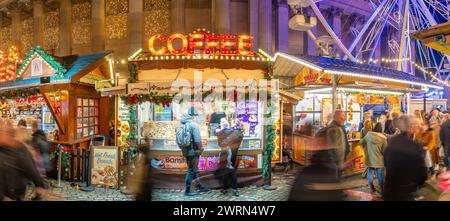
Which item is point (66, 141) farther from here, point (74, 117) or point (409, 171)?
point (409, 171)

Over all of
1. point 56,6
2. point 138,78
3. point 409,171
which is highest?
point 56,6

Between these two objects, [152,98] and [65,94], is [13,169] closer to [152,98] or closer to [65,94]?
[152,98]

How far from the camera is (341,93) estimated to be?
38.7 ft

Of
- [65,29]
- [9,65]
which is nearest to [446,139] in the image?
[9,65]

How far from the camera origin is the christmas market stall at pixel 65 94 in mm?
9453

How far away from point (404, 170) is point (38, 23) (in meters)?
26.9

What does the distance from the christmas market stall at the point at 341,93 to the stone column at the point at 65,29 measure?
53.3 ft

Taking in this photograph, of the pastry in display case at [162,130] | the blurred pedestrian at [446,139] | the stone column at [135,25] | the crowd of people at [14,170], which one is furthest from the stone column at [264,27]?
the crowd of people at [14,170]

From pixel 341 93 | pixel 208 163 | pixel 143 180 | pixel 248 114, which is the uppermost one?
pixel 341 93

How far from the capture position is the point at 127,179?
26.6ft

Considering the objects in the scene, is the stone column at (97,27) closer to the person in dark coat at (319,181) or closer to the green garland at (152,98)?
the green garland at (152,98)
